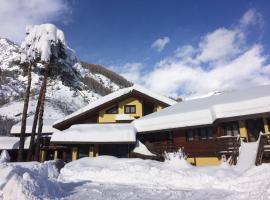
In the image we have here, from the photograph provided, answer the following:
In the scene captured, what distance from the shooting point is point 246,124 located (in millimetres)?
19562

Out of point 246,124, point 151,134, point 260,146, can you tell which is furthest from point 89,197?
point 151,134

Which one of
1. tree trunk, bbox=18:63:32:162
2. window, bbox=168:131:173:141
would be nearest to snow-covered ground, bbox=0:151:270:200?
window, bbox=168:131:173:141

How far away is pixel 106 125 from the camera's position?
24531 millimetres

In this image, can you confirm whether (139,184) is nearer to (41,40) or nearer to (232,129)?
(232,129)

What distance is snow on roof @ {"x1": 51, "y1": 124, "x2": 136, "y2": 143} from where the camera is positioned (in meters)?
22.3

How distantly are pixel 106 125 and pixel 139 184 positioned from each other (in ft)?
39.4

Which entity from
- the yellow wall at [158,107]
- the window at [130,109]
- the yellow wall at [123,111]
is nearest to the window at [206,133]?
the yellow wall at [158,107]

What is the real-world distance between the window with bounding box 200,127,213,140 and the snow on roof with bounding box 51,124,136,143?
521 centimetres

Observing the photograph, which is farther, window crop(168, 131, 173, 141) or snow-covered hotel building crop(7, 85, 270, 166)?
window crop(168, 131, 173, 141)

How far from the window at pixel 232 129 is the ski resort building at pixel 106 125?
23.1 ft

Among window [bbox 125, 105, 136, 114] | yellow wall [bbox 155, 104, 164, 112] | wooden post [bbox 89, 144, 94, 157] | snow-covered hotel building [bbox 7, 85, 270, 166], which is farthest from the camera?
yellow wall [bbox 155, 104, 164, 112]

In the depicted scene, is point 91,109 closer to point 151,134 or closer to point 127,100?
point 127,100

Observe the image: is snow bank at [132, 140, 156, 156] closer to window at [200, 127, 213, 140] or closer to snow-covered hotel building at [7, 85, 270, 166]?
snow-covered hotel building at [7, 85, 270, 166]

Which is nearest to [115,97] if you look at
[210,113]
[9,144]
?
[210,113]
